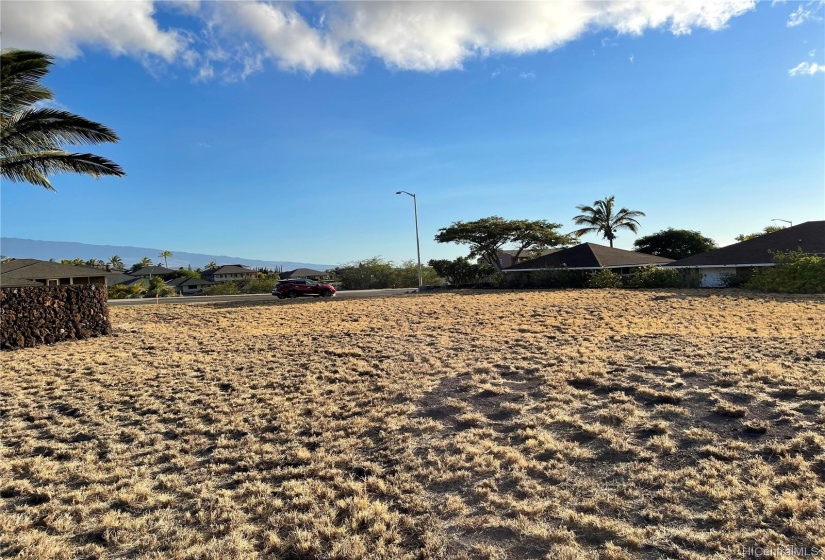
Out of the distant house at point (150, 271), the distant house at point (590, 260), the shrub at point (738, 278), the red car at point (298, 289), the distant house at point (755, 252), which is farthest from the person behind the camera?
the distant house at point (150, 271)

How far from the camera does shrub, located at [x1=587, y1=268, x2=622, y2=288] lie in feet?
92.9

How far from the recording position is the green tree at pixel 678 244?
52438 millimetres

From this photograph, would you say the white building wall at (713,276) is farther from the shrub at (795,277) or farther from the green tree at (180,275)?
the green tree at (180,275)

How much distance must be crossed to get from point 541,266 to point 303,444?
102 ft

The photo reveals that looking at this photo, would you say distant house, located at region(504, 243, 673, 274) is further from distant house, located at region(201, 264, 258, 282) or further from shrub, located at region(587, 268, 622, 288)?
distant house, located at region(201, 264, 258, 282)

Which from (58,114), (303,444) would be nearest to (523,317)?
(303,444)

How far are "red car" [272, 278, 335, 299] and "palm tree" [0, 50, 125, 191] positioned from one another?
17.1 m

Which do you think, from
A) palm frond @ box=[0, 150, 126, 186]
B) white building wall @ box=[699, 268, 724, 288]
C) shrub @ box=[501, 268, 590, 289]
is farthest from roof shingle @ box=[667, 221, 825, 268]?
palm frond @ box=[0, 150, 126, 186]

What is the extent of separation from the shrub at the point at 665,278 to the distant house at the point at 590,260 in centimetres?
286

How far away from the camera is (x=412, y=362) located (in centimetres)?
841

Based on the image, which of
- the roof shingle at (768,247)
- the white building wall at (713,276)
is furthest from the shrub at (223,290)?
the white building wall at (713,276)

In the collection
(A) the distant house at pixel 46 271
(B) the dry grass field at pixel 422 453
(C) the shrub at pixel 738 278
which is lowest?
(B) the dry grass field at pixel 422 453

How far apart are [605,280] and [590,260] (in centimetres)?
343

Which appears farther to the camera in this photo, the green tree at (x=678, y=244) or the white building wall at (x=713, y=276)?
the green tree at (x=678, y=244)
